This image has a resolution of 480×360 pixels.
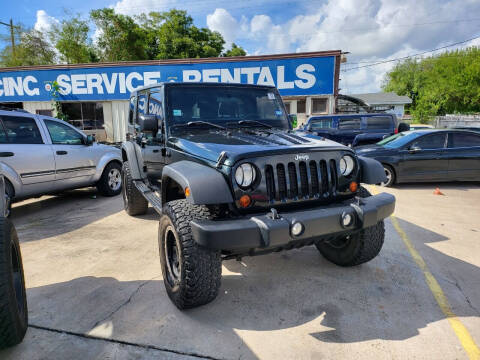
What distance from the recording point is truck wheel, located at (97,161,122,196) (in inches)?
274

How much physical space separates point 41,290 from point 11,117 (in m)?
3.54

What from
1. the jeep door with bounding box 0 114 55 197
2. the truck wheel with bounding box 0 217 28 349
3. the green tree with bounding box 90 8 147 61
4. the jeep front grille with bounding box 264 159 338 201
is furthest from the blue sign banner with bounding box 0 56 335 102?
the green tree with bounding box 90 8 147 61

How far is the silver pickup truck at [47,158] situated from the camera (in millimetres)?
5238

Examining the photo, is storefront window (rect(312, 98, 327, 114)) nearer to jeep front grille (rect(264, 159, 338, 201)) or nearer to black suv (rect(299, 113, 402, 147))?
black suv (rect(299, 113, 402, 147))

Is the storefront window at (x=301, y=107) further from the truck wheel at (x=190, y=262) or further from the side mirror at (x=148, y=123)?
the truck wheel at (x=190, y=262)

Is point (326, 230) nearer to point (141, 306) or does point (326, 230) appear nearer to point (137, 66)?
point (141, 306)

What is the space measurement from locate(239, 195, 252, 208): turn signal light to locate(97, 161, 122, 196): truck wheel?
534 centimetres

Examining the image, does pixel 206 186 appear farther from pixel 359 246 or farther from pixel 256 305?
pixel 359 246

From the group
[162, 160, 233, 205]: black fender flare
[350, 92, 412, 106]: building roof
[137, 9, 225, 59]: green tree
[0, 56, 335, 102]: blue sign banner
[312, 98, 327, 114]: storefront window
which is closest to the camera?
[162, 160, 233, 205]: black fender flare

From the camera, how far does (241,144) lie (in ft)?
9.28

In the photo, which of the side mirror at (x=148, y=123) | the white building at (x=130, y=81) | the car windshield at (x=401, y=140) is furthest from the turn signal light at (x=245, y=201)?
the white building at (x=130, y=81)

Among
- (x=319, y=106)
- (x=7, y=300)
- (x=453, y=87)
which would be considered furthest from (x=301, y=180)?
(x=453, y=87)

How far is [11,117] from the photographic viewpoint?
5328 millimetres

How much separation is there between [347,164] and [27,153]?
17.0ft
